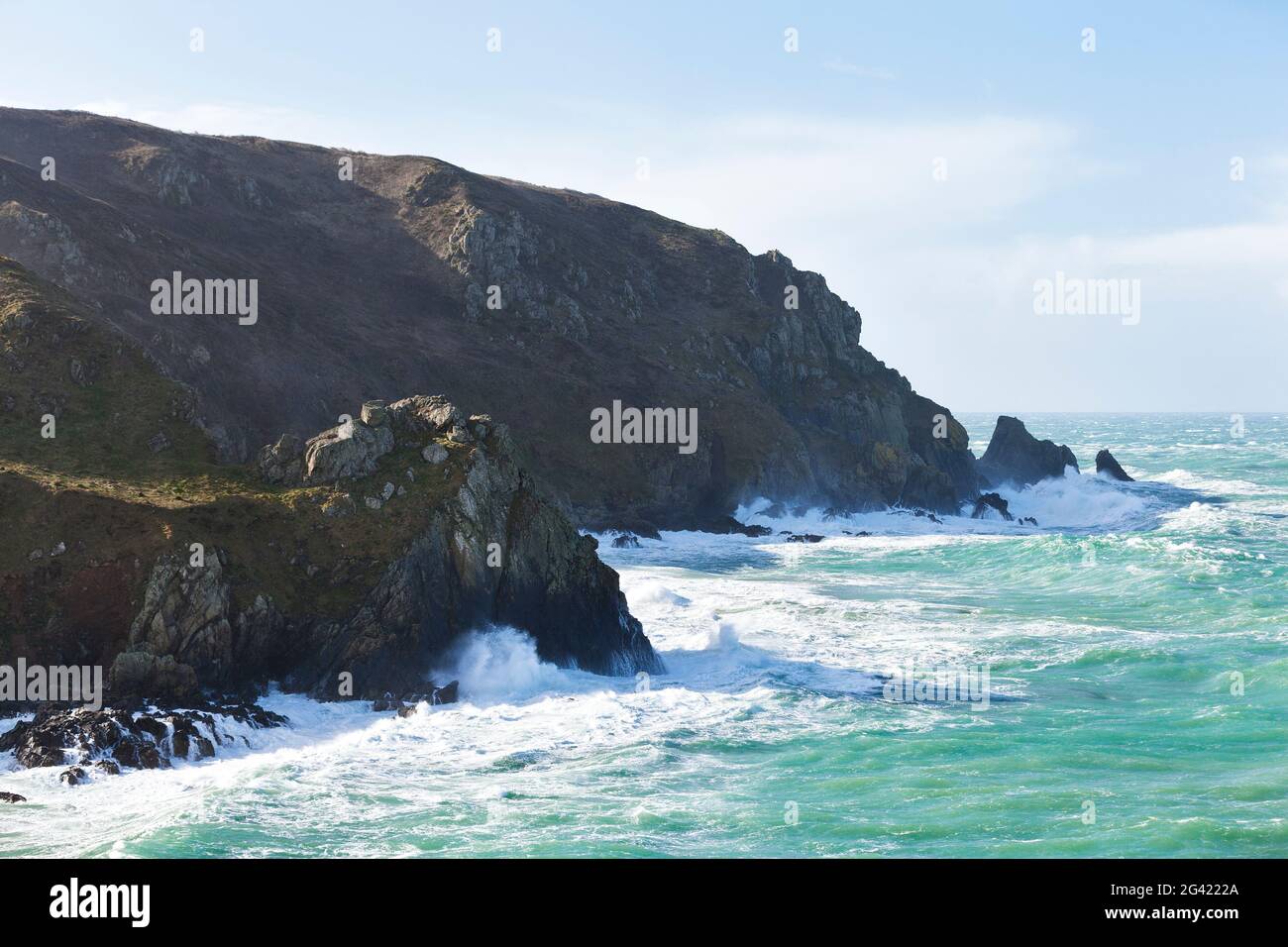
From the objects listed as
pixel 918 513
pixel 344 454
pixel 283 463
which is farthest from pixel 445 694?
pixel 918 513

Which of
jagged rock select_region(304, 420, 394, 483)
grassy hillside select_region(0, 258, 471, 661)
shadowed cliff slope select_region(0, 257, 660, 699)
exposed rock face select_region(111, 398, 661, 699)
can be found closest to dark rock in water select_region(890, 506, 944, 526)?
exposed rock face select_region(111, 398, 661, 699)

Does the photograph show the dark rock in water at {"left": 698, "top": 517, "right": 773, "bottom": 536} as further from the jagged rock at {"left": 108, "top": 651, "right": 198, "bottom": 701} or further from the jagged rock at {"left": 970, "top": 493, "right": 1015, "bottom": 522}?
the jagged rock at {"left": 108, "top": 651, "right": 198, "bottom": 701}

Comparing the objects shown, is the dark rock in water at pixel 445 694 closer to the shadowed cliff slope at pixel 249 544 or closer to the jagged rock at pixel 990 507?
the shadowed cliff slope at pixel 249 544

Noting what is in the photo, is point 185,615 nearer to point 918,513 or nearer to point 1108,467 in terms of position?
point 918,513

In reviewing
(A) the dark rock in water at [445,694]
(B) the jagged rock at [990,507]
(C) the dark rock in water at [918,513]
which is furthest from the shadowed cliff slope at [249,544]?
(B) the jagged rock at [990,507]
